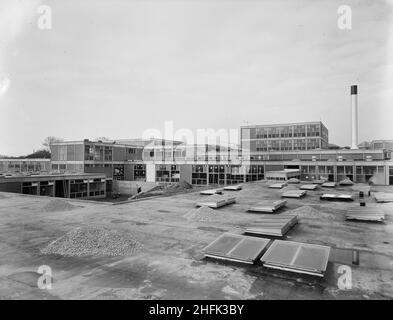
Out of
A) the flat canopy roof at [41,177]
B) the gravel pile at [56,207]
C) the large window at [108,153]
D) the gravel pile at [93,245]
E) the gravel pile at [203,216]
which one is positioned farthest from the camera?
the large window at [108,153]

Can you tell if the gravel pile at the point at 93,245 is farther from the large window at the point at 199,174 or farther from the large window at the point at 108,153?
the large window at the point at 108,153

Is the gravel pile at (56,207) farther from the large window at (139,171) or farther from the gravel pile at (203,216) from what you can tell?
the large window at (139,171)

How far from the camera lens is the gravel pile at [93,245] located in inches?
350

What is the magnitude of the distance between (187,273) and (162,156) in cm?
5900

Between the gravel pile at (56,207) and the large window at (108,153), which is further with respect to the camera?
the large window at (108,153)

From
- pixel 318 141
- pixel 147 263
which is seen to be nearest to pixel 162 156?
pixel 318 141

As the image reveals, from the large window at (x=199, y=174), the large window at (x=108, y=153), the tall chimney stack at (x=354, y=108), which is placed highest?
the tall chimney stack at (x=354, y=108)

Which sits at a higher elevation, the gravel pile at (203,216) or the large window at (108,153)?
the large window at (108,153)

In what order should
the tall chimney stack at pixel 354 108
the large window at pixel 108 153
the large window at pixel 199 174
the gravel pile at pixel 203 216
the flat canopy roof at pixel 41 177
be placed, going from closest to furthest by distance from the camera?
1. the gravel pile at pixel 203 216
2. the flat canopy roof at pixel 41 177
3. the large window at pixel 199 174
4. the large window at pixel 108 153
5. the tall chimney stack at pixel 354 108

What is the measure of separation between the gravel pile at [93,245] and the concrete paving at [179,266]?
367mm

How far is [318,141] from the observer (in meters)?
69.6

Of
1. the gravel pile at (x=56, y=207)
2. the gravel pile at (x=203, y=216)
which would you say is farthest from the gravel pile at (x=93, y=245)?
the gravel pile at (x=56, y=207)

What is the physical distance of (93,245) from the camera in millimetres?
9289
